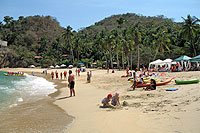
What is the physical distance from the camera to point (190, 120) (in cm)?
415

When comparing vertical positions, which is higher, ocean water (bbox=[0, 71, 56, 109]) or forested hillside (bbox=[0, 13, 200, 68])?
forested hillside (bbox=[0, 13, 200, 68])

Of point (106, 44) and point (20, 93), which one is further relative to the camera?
point (106, 44)

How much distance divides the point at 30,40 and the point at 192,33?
2792 inches

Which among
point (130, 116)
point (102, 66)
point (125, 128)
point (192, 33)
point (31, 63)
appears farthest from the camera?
point (31, 63)

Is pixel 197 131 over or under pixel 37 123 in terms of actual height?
over

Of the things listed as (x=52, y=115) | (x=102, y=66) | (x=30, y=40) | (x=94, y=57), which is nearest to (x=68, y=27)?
(x=94, y=57)

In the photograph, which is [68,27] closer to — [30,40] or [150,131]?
[30,40]

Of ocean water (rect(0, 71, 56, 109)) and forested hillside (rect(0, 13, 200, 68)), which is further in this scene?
forested hillside (rect(0, 13, 200, 68))

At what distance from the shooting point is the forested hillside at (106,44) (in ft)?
129

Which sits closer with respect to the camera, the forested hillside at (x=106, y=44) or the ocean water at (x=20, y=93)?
the ocean water at (x=20, y=93)

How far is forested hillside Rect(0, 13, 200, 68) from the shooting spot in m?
39.2

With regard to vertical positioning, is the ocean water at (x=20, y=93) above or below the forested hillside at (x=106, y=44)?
below

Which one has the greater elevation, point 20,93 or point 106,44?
point 106,44

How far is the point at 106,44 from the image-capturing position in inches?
1941
